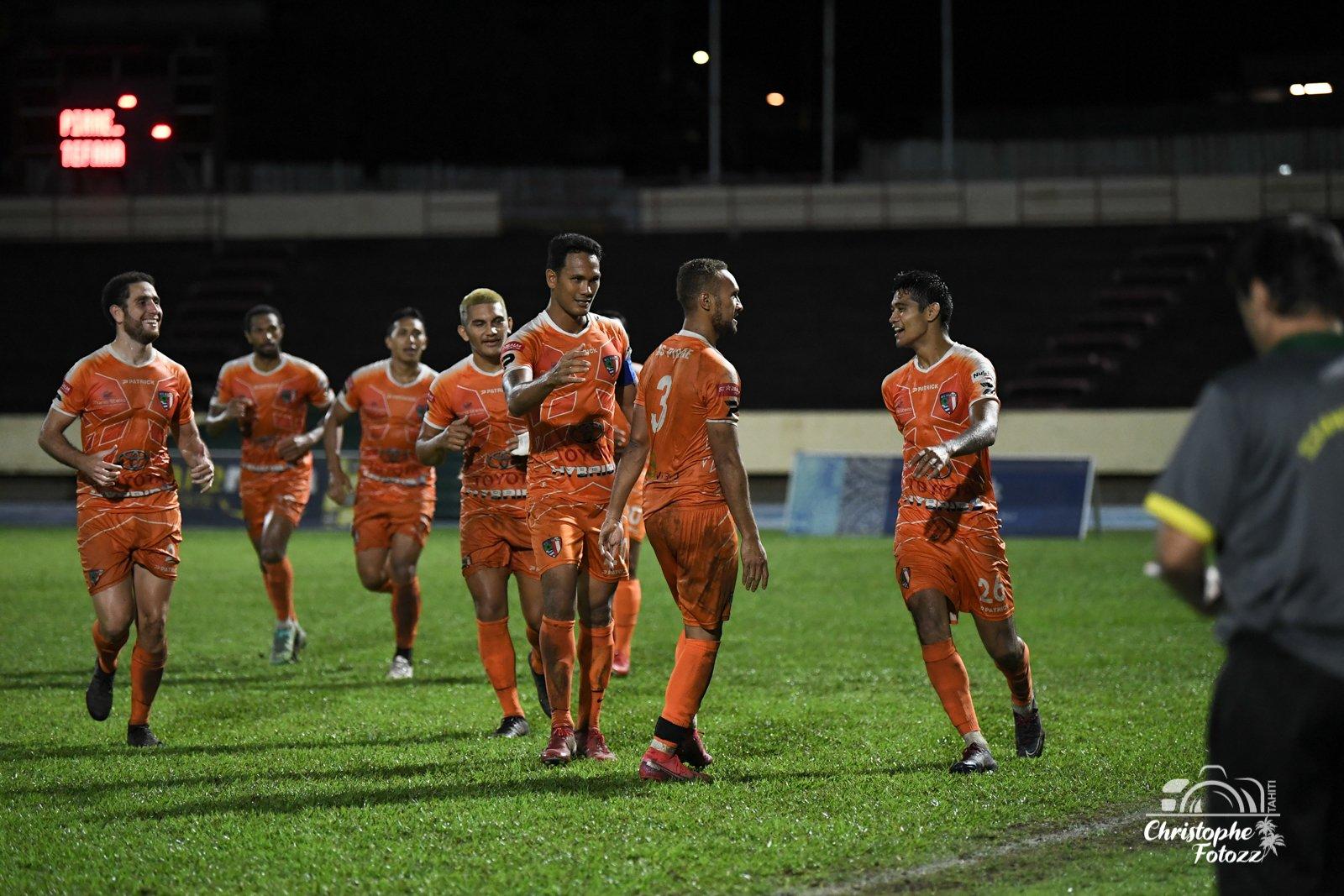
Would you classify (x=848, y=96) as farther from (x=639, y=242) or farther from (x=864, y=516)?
(x=864, y=516)

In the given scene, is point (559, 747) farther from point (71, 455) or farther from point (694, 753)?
point (71, 455)

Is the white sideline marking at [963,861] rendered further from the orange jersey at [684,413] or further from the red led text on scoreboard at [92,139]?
the red led text on scoreboard at [92,139]

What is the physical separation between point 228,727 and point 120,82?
27.1 meters

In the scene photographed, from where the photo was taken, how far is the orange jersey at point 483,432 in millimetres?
8523

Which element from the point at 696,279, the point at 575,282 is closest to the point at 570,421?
the point at 575,282

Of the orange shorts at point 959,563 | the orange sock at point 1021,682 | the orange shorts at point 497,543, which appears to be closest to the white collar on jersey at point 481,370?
the orange shorts at point 497,543

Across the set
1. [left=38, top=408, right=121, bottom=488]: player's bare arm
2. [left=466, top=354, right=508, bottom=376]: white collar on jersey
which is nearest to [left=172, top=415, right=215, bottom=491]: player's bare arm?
[left=38, top=408, right=121, bottom=488]: player's bare arm

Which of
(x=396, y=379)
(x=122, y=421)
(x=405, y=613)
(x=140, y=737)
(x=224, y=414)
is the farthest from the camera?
(x=224, y=414)

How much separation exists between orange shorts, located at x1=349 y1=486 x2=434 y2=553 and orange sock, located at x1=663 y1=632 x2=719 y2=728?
405 centimetres

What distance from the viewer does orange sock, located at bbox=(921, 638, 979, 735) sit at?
6.90 meters

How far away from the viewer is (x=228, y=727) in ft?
27.2

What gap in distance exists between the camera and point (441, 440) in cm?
818

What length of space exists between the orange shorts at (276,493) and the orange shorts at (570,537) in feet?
16.0

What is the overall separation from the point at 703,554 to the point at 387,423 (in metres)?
4.41
